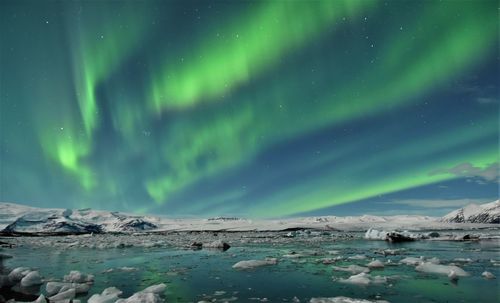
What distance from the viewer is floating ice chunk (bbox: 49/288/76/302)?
776cm

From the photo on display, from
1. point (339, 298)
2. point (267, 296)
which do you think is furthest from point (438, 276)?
point (267, 296)

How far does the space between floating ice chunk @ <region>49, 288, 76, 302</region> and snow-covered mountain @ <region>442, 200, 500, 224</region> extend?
98870 mm

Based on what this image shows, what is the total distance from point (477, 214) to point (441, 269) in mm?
95590

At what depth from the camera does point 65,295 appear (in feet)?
26.2

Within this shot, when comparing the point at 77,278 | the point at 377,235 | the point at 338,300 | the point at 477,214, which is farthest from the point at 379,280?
the point at 477,214

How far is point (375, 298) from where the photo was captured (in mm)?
7531

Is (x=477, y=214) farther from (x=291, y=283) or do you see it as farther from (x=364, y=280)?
(x=291, y=283)

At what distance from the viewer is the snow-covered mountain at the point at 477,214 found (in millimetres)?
84938

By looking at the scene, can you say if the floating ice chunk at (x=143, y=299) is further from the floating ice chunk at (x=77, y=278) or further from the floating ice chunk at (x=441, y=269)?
the floating ice chunk at (x=441, y=269)

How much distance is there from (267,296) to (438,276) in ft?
18.9

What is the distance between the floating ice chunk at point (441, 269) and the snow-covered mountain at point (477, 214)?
89988 mm

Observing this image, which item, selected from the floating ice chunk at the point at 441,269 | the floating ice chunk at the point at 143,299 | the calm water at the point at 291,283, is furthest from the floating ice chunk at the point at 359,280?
the floating ice chunk at the point at 143,299

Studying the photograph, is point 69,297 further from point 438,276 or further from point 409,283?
point 438,276

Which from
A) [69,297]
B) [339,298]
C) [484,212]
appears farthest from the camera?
[484,212]
